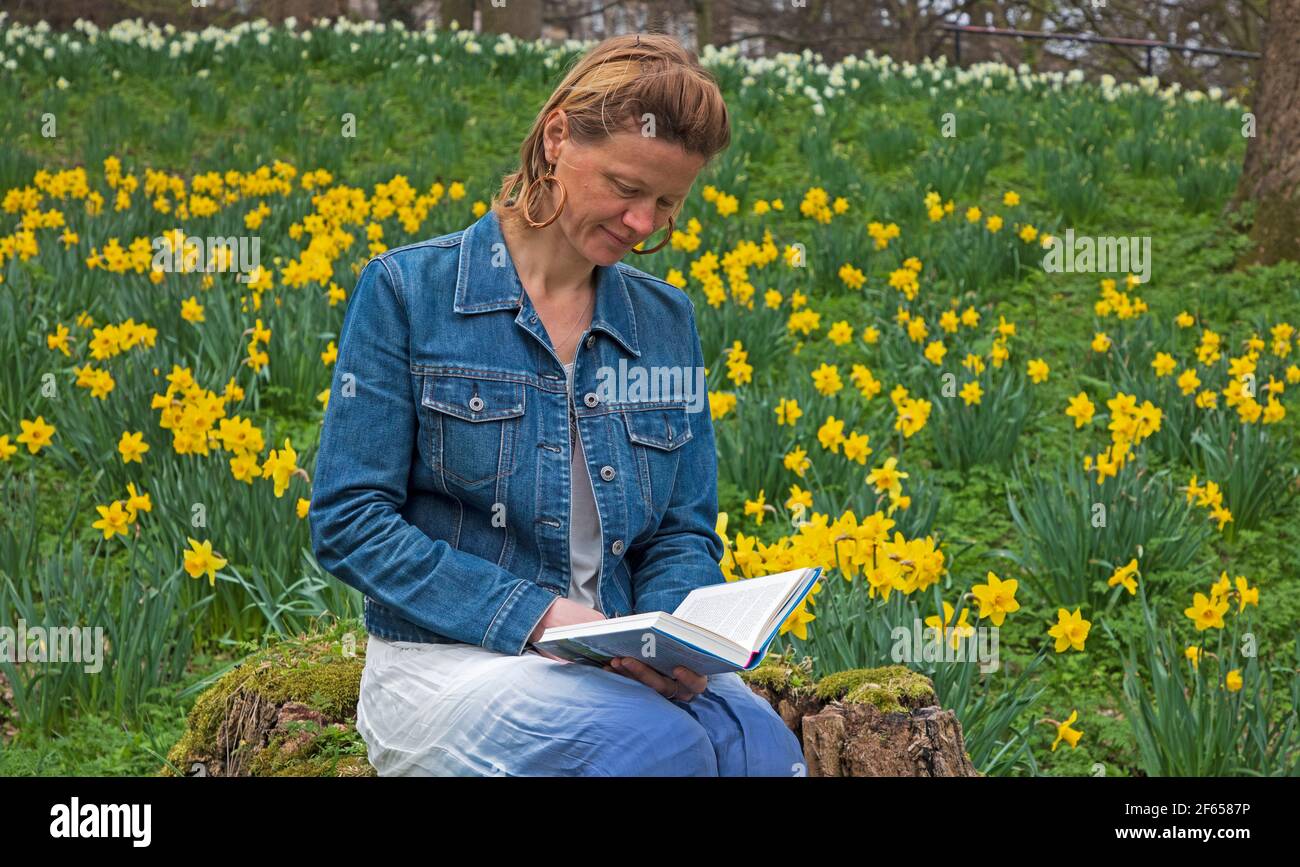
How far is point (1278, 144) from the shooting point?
241 inches

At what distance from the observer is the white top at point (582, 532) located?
79.8 inches

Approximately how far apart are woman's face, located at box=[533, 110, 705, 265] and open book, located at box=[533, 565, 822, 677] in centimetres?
55

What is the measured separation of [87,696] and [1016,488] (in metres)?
2.80

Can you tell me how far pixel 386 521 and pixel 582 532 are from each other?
12.7 inches

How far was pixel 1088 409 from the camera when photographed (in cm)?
400

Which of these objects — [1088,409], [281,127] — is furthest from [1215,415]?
[281,127]

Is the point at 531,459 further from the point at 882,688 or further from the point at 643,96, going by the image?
the point at 882,688

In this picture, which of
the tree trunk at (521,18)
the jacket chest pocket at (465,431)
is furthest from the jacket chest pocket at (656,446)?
the tree trunk at (521,18)

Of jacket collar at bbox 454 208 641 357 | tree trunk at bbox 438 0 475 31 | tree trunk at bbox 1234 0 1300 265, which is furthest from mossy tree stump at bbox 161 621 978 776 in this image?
tree trunk at bbox 438 0 475 31

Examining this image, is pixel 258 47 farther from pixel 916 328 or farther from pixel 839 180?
pixel 916 328

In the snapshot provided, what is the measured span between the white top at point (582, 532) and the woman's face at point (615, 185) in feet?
0.70

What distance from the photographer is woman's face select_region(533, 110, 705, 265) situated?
1.90 metres

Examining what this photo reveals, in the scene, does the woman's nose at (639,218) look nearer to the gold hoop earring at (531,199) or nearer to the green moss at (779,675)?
the gold hoop earring at (531,199)

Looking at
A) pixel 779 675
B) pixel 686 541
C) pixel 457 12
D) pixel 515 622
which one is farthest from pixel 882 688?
pixel 457 12
